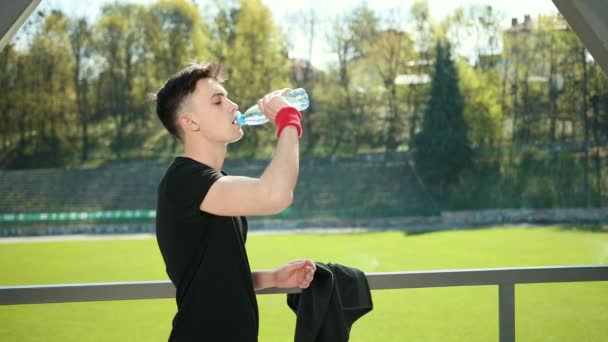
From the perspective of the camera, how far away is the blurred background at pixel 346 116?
2258 cm

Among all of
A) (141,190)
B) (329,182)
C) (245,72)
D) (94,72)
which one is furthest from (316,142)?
(94,72)

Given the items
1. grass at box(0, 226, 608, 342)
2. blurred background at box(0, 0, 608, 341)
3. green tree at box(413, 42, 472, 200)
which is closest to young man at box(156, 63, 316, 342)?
grass at box(0, 226, 608, 342)

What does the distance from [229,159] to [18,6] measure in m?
22.0

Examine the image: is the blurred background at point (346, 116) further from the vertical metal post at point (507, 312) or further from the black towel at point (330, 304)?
the black towel at point (330, 304)

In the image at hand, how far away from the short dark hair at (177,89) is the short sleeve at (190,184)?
0.14 meters

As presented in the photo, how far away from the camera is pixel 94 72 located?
23812 mm

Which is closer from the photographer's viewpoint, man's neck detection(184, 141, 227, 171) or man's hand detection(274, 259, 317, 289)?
man's neck detection(184, 141, 227, 171)

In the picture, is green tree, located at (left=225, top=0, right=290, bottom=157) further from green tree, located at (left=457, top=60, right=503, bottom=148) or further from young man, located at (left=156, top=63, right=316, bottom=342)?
young man, located at (left=156, top=63, right=316, bottom=342)

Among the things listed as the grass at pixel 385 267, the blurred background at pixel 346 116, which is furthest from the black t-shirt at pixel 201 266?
the blurred background at pixel 346 116

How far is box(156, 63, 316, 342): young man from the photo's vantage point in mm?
1127

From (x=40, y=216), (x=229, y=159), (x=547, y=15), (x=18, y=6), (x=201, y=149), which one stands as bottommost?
(x=40, y=216)

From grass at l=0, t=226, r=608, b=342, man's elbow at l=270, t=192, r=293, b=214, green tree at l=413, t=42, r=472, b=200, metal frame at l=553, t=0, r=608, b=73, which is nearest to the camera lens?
man's elbow at l=270, t=192, r=293, b=214

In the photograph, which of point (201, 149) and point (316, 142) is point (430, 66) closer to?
point (316, 142)

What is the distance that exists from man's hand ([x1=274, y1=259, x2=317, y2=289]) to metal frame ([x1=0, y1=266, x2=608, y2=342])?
0.08m
